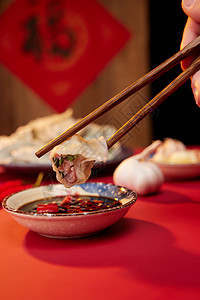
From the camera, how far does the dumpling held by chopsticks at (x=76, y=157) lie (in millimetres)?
1070

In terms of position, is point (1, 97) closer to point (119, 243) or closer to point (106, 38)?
point (106, 38)

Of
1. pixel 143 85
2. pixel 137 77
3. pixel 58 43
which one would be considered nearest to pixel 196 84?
pixel 143 85

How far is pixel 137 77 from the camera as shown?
5.82 meters

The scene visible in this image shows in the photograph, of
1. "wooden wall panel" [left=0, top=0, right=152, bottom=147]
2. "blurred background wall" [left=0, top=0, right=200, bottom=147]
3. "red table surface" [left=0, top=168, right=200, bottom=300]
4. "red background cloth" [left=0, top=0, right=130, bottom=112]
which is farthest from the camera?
"red background cloth" [left=0, top=0, right=130, bottom=112]

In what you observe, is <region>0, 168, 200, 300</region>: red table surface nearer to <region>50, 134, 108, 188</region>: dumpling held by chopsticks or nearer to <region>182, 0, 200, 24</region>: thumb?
<region>50, 134, 108, 188</region>: dumpling held by chopsticks

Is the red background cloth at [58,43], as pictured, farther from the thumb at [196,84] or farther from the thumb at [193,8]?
the thumb at [196,84]

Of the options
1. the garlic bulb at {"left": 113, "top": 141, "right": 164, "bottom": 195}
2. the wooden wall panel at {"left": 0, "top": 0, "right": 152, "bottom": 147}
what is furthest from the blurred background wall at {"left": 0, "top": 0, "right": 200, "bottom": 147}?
the garlic bulb at {"left": 113, "top": 141, "right": 164, "bottom": 195}

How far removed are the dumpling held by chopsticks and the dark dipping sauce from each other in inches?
2.9

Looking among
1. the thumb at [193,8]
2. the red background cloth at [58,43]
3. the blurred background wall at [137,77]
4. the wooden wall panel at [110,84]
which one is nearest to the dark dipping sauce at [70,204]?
the thumb at [193,8]

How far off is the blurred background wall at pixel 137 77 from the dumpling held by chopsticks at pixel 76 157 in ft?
13.9

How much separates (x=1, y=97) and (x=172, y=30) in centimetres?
295

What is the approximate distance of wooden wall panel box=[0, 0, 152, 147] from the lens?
5707 mm

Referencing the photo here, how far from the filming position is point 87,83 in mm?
5996

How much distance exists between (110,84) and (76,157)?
16.1 ft
